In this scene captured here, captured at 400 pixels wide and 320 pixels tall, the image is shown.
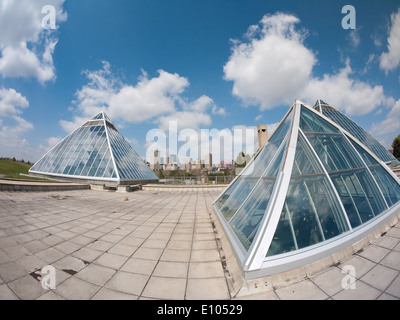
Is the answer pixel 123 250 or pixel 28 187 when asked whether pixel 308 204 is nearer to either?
pixel 123 250

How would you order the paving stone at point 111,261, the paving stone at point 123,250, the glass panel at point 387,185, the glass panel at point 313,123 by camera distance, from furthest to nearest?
the glass panel at point 313,123
the glass panel at point 387,185
the paving stone at point 123,250
the paving stone at point 111,261

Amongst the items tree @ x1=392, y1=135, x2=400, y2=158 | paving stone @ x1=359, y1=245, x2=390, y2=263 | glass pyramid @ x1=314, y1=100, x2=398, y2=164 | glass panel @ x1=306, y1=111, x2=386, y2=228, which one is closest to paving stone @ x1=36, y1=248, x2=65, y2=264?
paving stone @ x1=359, y1=245, x2=390, y2=263

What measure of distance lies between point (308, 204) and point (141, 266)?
5266 millimetres

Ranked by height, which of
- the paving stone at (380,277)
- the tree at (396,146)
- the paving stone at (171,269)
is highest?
the tree at (396,146)

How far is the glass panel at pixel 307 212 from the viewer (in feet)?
12.2

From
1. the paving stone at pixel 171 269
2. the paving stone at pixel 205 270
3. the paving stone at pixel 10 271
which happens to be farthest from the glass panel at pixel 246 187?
the paving stone at pixel 10 271

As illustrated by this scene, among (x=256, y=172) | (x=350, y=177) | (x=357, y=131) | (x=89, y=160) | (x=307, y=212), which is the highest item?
(x=357, y=131)

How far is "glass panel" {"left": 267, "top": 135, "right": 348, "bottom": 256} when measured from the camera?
12.2 feet

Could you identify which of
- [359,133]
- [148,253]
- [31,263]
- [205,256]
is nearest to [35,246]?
[31,263]

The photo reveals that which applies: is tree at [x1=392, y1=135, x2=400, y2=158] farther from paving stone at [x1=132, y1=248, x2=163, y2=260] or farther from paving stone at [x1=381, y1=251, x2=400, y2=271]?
paving stone at [x1=132, y1=248, x2=163, y2=260]

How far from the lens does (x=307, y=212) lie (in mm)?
4293

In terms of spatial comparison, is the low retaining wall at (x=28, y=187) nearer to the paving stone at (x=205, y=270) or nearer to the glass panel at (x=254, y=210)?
the paving stone at (x=205, y=270)
